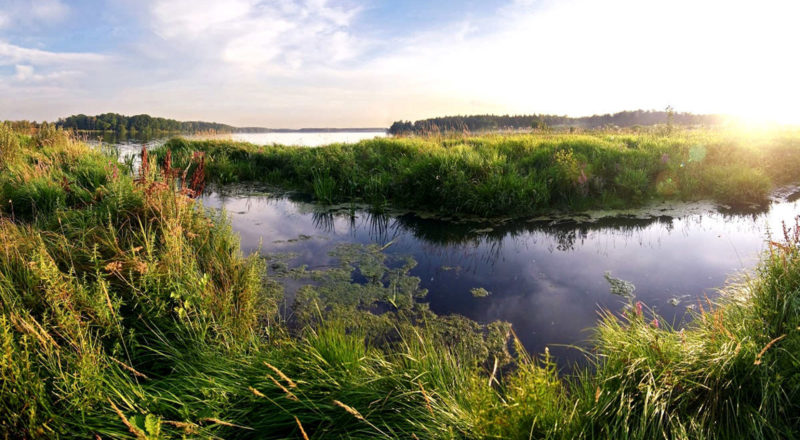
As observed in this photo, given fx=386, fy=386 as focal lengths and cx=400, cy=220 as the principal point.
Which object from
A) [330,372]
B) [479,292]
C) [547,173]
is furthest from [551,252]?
[330,372]

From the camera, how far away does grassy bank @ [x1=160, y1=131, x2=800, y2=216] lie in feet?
24.8

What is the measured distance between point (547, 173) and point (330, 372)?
6924mm

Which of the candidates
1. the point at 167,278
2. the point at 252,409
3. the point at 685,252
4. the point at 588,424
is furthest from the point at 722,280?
the point at 167,278

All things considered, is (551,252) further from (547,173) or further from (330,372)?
(330,372)

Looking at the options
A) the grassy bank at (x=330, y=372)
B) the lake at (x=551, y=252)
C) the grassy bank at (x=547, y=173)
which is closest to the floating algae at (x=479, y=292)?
the lake at (x=551, y=252)

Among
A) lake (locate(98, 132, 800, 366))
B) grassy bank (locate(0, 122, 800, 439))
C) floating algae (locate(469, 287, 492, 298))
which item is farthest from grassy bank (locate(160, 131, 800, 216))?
grassy bank (locate(0, 122, 800, 439))

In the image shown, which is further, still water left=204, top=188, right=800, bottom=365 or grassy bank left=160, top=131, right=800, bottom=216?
grassy bank left=160, top=131, right=800, bottom=216

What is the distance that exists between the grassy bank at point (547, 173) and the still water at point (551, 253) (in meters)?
0.65

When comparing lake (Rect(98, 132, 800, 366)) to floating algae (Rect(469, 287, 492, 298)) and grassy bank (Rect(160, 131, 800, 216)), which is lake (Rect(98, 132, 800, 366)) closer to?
floating algae (Rect(469, 287, 492, 298))

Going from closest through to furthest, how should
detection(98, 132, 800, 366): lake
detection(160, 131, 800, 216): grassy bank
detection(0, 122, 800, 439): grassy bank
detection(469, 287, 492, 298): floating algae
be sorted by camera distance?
detection(0, 122, 800, 439): grassy bank
detection(98, 132, 800, 366): lake
detection(469, 287, 492, 298): floating algae
detection(160, 131, 800, 216): grassy bank

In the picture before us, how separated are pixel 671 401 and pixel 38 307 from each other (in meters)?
4.08

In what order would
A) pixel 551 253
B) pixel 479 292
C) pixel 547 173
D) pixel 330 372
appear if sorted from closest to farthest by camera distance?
pixel 330 372 < pixel 479 292 < pixel 551 253 < pixel 547 173

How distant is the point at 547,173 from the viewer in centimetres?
802

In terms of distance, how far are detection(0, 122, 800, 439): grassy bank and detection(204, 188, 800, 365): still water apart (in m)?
0.43
